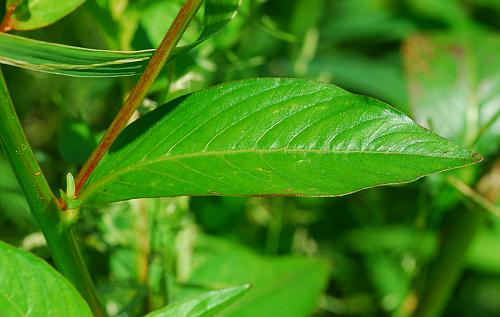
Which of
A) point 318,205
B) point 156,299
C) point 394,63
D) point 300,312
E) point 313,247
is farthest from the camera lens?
point 394,63

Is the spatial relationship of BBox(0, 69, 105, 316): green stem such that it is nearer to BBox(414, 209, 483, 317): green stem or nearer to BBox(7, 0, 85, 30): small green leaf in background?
BBox(7, 0, 85, 30): small green leaf in background

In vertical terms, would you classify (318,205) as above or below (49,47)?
below

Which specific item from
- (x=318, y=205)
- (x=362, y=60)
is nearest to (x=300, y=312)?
(x=318, y=205)

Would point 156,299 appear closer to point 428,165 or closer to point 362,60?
point 428,165

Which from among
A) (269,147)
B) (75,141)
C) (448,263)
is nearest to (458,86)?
(448,263)

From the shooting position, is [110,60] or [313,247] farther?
[313,247]

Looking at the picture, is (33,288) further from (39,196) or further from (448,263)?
(448,263)

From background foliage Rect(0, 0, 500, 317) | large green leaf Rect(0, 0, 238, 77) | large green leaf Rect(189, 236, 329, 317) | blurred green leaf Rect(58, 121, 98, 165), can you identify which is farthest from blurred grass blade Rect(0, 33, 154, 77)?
large green leaf Rect(189, 236, 329, 317)

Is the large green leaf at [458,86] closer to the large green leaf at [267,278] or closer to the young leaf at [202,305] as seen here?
the large green leaf at [267,278]

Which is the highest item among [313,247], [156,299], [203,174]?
[203,174]
